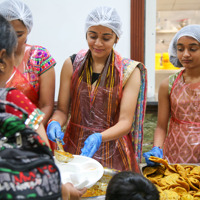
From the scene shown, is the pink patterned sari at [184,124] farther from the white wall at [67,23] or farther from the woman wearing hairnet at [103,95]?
the white wall at [67,23]

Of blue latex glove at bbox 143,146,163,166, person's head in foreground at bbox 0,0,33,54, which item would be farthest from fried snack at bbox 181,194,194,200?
person's head in foreground at bbox 0,0,33,54

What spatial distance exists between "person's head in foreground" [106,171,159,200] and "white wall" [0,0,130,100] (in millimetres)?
2245

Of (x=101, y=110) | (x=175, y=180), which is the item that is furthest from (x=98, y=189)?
(x=101, y=110)

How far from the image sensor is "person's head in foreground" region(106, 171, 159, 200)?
840mm

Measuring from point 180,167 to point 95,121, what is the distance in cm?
56

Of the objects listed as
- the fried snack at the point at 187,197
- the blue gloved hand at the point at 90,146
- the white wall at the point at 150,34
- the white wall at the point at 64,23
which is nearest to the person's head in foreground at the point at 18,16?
the blue gloved hand at the point at 90,146

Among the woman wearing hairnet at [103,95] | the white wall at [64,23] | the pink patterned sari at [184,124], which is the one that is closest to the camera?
the woman wearing hairnet at [103,95]

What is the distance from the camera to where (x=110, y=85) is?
1.70 metres

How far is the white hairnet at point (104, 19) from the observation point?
1.64 m

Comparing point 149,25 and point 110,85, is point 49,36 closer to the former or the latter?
point 149,25

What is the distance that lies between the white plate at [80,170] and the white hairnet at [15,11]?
839mm

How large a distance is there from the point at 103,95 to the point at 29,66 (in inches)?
18.7

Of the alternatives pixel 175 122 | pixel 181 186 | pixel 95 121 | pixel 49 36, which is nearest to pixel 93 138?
pixel 95 121

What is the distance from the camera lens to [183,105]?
1794mm
